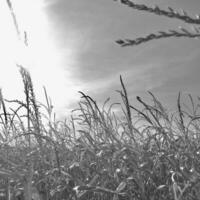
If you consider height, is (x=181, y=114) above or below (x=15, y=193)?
above

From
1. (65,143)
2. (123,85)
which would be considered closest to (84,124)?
(65,143)

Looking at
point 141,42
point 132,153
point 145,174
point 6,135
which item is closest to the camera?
point 141,42

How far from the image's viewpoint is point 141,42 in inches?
35.9

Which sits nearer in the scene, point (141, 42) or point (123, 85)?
point (141, 42)

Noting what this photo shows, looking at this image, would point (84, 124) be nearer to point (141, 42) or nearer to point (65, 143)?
point (65, 143)

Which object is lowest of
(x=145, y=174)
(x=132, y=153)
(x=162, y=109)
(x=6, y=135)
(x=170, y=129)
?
(x=145, y=174)

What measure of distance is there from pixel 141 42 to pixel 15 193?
2580 millimetres

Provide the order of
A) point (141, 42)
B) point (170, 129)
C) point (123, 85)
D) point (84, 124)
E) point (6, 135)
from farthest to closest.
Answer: point (6, 135), point (84, 124), point (123, 85), point (170, 129), point (141, 42)

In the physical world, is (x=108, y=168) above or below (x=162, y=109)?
below

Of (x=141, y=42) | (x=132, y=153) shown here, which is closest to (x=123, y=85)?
(x=132, y=153)

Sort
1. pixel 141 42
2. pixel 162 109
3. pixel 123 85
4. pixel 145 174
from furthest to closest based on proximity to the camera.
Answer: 1. pixel 123 85
2. pixel 162 109
3. pixel 145 174
4. pixel 141 42

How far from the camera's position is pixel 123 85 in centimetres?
425

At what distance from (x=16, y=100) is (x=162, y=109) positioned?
1976 mm

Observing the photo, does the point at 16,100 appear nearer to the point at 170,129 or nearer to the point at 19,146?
the point at 19,146
